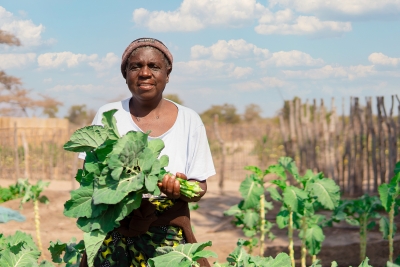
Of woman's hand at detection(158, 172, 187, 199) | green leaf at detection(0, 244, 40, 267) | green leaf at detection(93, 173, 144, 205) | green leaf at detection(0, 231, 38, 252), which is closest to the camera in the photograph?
green leaf at detection(93, 173, 144, 205)

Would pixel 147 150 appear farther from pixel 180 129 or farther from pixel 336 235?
pixel 336 235

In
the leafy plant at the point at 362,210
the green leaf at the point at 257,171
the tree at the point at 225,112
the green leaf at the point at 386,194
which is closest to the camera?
the green leaf at the point at 386,194

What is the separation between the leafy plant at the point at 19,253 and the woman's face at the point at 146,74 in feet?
4.24

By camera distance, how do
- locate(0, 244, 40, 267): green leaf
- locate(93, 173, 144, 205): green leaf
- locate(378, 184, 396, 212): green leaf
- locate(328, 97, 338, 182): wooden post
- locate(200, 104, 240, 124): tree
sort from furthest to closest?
locate(200, 104, 240, 124): tree < locate(328, 97, 338, 182): wooden post < locate(378, 184, 396, 212): green leaf < locate(0, 244, 40, 267): green leaf < locate(93, 173, 144, 205): green leaf

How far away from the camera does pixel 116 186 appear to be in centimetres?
247

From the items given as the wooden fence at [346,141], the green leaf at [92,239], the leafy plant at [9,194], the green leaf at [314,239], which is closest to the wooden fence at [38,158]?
the leafy plant at [9,194]

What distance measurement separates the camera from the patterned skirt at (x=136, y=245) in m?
2.84

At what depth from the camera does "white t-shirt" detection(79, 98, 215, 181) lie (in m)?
2.82

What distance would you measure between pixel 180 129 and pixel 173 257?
2.10 feet

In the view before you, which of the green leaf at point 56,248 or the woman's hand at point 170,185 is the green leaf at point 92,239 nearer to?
the woman's hand at point 170,185

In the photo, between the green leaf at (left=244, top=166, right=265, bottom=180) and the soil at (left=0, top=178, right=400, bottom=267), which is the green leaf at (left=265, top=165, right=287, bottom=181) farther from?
the soil at (left=0, top=178, right=400, bottom=267)

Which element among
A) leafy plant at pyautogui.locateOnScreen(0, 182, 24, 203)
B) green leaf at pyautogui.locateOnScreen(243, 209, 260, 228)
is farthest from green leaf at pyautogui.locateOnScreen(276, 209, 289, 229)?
leafy plant at pyautogui.locateOnScreen(0, 182, 24, 203)

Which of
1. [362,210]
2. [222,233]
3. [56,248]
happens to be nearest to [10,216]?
[56,248]

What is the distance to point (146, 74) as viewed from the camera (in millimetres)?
2801
